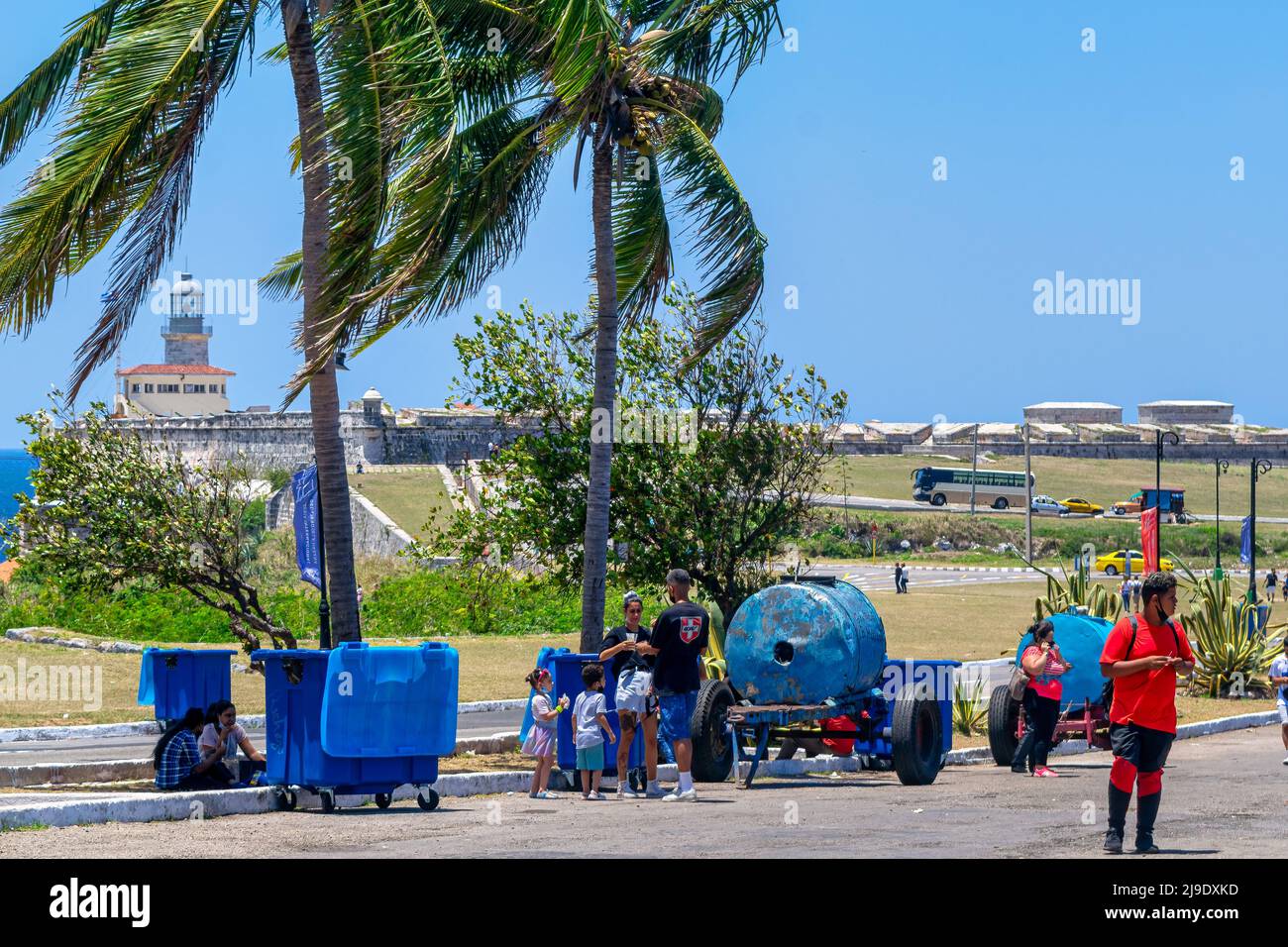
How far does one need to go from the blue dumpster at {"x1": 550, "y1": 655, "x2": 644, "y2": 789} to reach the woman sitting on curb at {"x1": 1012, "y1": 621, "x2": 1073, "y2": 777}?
4.21 m

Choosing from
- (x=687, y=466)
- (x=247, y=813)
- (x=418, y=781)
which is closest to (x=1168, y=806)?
(x=418, y=781)

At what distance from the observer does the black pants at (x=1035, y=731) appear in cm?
1606

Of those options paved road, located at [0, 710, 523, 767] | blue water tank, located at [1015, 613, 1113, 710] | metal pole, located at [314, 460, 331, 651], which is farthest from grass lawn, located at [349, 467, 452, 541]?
metal pole, located at [314, 460, 331, 651]

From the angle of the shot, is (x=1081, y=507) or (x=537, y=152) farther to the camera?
(x=1081, y=507)

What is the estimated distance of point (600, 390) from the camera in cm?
1717

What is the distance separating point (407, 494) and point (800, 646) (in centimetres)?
7193

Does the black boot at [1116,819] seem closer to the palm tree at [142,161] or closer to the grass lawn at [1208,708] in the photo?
the palm tree at [142,161]

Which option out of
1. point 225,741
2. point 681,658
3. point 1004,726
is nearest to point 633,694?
point 681,658

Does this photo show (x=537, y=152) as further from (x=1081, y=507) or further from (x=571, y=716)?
(x=1081, y=507)

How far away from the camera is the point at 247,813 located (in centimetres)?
1197

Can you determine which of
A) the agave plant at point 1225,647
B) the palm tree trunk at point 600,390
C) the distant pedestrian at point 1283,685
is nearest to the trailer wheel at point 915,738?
the palm tree trunk at point 600,390

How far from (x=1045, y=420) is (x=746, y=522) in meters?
151

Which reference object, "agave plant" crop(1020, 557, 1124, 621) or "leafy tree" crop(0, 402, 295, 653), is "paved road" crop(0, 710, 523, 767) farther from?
"agave plant" crop(1020, 557, 1124, 621)
